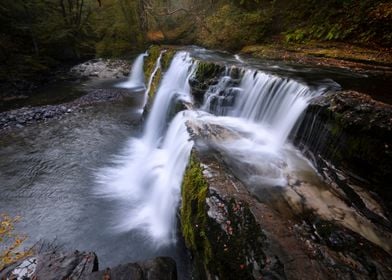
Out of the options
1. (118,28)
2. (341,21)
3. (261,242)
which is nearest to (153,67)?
(341,21)

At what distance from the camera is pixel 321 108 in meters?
5.21

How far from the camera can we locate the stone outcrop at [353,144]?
391 centimetres

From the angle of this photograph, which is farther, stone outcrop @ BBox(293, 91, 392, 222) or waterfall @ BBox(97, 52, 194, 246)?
waterfall @ BBox(97, 52, 194, 246)

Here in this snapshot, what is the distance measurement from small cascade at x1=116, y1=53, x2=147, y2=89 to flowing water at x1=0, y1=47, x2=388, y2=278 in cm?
734

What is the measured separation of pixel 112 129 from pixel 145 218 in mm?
5830

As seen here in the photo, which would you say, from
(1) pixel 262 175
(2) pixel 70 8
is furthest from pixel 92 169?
(2) pixel 70 8

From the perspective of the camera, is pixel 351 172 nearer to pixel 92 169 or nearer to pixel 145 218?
pixel 145 218

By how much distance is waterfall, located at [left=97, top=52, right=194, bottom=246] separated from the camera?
18.1 ft

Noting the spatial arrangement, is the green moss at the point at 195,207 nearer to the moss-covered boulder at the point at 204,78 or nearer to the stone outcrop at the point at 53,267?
the stone outcrop at the point at 53,267

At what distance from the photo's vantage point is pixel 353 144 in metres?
4.36

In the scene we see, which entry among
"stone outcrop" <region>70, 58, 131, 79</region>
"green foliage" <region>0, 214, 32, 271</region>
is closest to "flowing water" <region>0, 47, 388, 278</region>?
"green foliage" <region>0, 214, 32, 271</region>

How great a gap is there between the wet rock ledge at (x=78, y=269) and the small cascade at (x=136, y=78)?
1412 cm

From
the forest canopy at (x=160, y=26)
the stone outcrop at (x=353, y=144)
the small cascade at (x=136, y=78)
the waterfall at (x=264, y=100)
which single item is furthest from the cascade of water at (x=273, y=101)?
the small cascade at (x=136, y=78)

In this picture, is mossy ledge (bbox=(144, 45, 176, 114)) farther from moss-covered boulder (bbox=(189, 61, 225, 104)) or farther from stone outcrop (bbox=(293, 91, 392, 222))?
stone outcrop (bbox=(293, 91, 392, 222))
